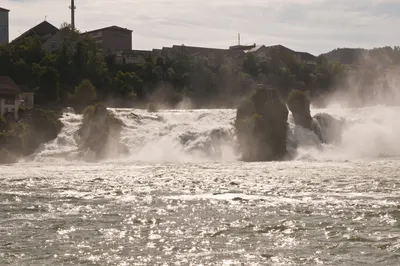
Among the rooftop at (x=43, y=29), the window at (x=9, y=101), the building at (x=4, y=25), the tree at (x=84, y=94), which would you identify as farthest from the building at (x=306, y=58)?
the window at (x=9, y=101)

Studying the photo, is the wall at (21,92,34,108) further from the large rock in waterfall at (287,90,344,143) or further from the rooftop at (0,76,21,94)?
the large rock in waterfall at (287,90,344,143)

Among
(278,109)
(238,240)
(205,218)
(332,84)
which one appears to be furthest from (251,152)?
(332,84)

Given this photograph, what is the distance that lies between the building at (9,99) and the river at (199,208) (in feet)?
34.9

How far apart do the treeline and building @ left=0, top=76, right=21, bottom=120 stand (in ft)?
28.1

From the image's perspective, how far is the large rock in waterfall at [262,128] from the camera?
57156mm

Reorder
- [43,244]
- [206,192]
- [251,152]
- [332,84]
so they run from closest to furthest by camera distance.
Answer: [43,244] → [206,192] → [251,152] → [332,84]

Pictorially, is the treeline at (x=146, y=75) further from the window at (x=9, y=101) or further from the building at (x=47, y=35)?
the window at (x=9, y=101)

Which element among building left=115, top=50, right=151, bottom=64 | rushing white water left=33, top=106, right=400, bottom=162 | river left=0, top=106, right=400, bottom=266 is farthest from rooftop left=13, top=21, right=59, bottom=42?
river left=0, top=106, right=400, bottom=266

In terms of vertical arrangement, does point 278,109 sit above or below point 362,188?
above

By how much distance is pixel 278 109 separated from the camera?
5972 centimetres

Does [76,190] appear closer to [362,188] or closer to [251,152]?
[362,188]

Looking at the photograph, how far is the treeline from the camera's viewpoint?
89.6 meters

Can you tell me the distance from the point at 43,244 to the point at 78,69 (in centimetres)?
7697

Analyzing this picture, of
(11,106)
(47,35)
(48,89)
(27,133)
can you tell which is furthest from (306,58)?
(27,133)
